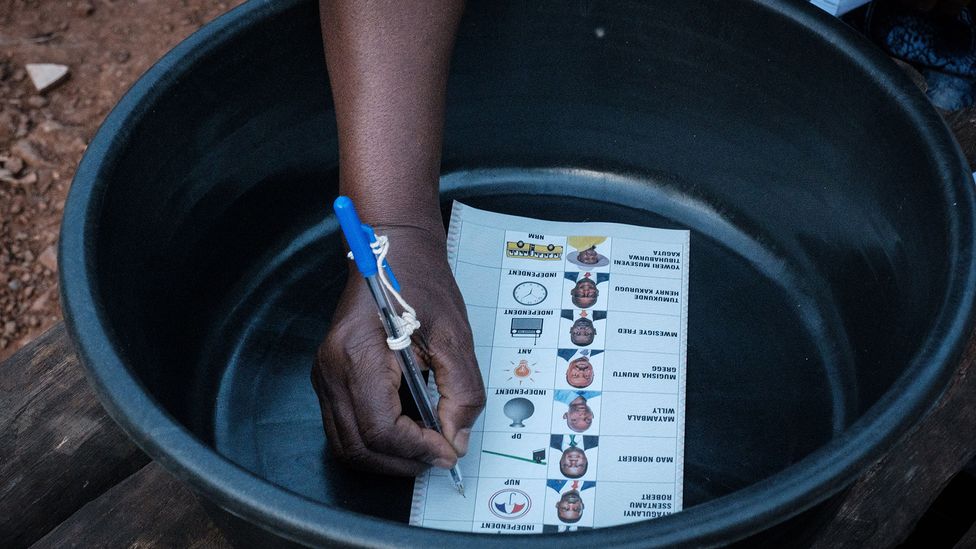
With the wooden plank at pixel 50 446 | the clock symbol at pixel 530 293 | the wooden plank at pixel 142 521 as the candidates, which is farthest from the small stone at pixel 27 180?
the clock symbol at pixel 530 293

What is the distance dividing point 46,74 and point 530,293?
1.27m

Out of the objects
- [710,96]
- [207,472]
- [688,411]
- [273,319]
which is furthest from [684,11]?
[207,472]

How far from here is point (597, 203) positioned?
953 mm

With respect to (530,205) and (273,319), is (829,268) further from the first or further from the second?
(273,319)

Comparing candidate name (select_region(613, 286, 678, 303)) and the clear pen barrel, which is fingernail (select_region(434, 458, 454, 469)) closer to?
the clear pen barrel

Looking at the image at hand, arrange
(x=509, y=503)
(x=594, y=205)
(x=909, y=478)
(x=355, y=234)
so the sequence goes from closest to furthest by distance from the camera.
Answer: (x=355, y=234), (x=509, y=503), (x=909, y=478), (x=594, y=205)

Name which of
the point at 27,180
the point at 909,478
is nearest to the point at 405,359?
the point at 909,478

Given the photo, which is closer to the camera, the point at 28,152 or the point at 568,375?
the point at 568,375

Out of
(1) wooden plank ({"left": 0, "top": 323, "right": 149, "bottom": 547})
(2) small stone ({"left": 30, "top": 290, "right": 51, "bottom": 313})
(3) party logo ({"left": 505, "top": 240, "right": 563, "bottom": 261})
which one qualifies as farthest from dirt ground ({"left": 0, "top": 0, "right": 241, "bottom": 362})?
(3) party logo ({"left": 505, "top": 240, "right": 563, "bottom": 261})

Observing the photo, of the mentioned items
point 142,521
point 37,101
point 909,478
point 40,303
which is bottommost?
point 40,303

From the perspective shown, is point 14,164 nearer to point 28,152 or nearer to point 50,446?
point 28,152

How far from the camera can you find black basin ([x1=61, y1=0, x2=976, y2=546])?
0.68 metres

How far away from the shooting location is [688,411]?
775 mm

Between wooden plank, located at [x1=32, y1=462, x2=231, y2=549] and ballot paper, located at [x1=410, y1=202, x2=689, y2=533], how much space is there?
0.19 metres
